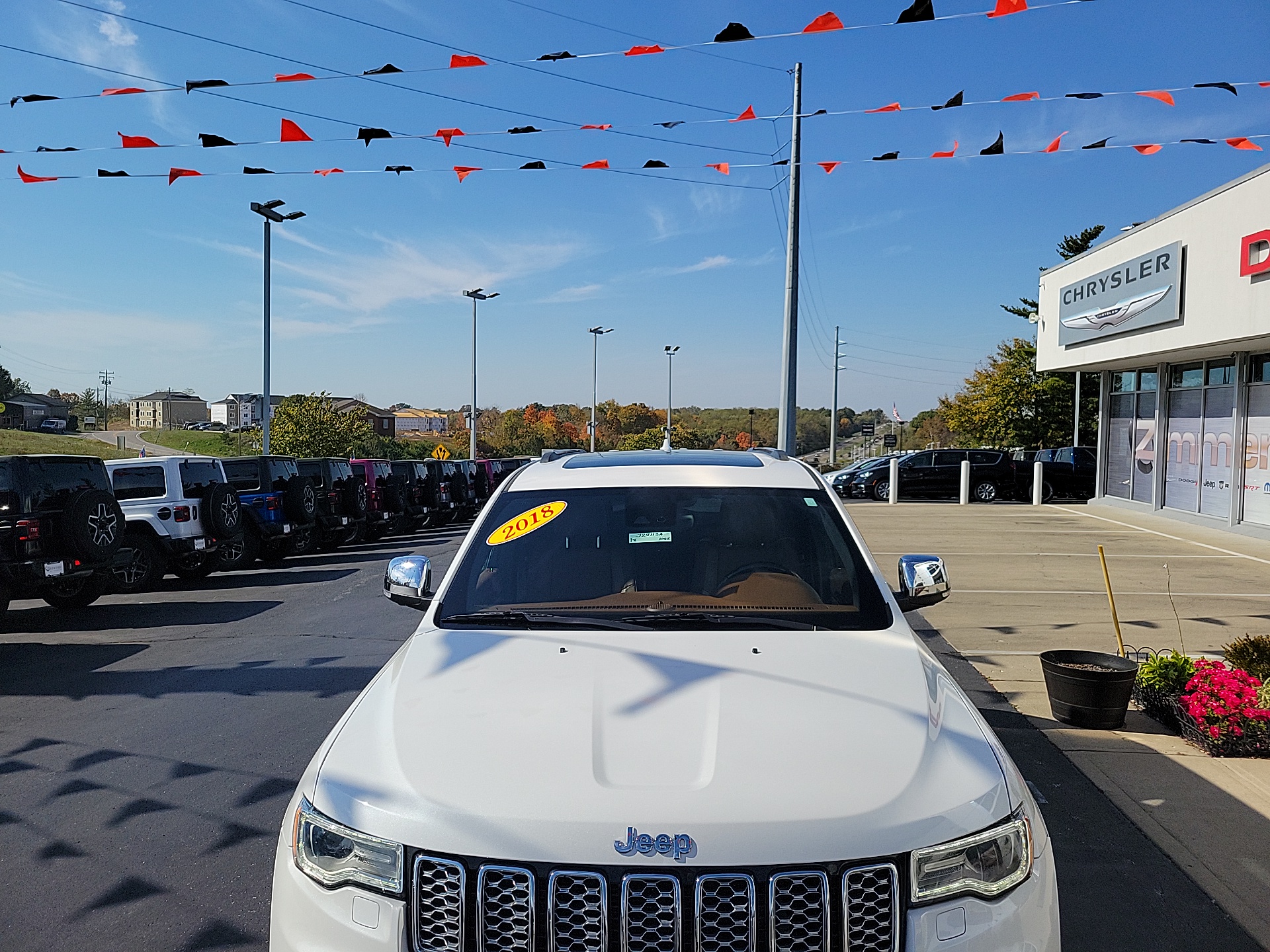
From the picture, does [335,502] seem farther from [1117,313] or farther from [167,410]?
[167,410]

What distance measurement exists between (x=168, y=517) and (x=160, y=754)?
8.67 meters

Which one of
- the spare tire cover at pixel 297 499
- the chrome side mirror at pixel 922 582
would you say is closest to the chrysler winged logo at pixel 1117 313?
the spare tire cover at pixel 297 499

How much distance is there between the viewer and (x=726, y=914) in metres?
2.07

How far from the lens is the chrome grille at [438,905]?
83.7 inches

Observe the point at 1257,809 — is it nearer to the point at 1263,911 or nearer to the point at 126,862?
the point at 1263,911

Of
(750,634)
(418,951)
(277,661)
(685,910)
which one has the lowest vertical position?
(277,661)

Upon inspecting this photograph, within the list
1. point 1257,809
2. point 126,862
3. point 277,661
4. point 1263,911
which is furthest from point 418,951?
point 277,661

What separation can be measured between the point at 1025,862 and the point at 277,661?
6961mm

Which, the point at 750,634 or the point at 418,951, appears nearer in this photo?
the point at 418,951

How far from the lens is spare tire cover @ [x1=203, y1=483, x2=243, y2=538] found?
1359 cm

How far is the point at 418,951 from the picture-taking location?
2143 mm

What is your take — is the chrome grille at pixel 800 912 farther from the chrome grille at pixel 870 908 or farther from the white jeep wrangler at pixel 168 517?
the white jeep wrangler at pixel 168 517

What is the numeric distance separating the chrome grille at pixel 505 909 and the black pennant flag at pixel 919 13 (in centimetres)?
800

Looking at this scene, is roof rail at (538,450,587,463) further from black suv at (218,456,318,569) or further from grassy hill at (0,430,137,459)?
grassy hill at (0,430,137,459)
